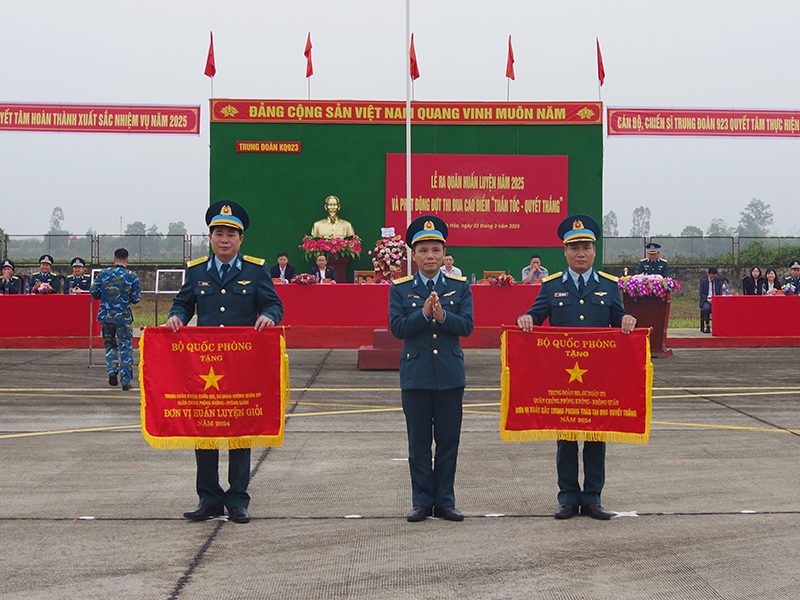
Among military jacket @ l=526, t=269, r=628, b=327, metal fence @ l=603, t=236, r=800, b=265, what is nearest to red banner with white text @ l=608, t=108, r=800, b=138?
metal fence @ l=603, t=236, r=800, b=265

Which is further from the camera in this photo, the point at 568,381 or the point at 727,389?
the point at 727,389

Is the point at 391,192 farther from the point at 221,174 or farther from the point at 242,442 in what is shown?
the point at 242,442

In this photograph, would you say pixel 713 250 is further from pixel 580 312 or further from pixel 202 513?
pixel 202 513

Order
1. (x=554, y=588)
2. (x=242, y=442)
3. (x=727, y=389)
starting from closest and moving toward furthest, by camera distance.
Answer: (x=554, y=588) < (x=242, y=442) < (x=727, y=389)

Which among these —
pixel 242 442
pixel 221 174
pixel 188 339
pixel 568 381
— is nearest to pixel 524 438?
pixel 568 381

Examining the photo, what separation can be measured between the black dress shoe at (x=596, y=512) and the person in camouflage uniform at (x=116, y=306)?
8313 mm

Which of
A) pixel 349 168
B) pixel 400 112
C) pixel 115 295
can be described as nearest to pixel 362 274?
pixel 349 168

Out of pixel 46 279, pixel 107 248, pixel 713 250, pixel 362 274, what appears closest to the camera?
pixel 46 279

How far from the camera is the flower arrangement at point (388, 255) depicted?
20312 mm

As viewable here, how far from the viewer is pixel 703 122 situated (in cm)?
2433

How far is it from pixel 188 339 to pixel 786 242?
37224 millimetres

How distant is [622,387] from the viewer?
18.6 feet

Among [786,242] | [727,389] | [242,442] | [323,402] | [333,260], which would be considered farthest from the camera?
[786,242]

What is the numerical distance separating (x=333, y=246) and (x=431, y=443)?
16.5 meters
